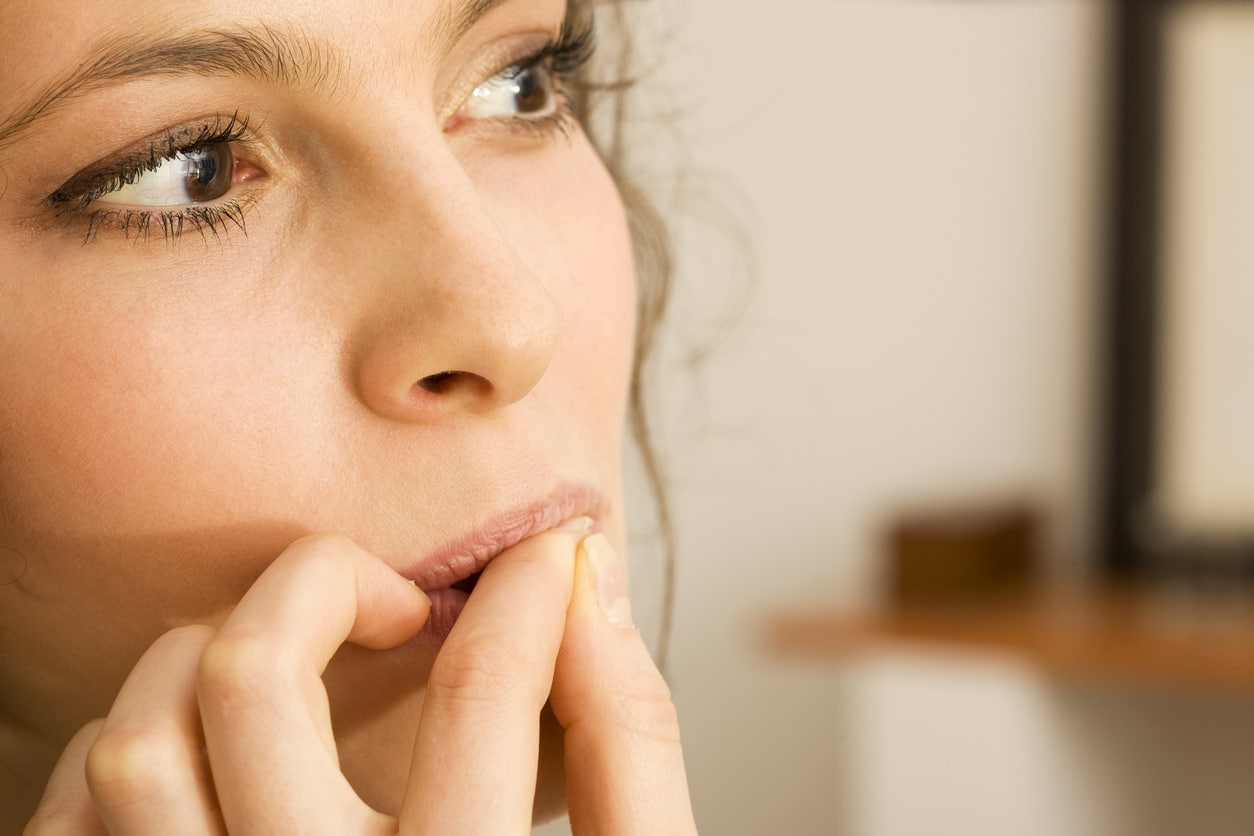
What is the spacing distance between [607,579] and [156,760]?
19cm

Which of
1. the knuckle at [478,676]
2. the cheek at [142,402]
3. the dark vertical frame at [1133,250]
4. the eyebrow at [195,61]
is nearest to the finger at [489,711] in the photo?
the knuckle at [478,676]

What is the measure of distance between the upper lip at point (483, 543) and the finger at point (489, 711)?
0.02 meters

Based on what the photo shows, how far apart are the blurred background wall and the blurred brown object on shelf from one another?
38mm

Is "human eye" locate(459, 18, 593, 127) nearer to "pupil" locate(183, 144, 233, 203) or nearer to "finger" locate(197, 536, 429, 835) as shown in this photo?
"pupil" locate(183, 144, 233, 203)

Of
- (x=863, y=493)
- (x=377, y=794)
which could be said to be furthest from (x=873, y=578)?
(x=377, y=794)

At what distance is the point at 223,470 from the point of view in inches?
19.6

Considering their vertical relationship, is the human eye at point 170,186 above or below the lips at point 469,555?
above

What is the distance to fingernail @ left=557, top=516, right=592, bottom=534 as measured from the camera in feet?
1.82

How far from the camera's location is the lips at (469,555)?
518mm

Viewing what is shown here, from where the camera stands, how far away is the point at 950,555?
6.31 ft

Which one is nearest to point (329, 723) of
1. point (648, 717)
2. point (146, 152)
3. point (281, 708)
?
point (281, 708)

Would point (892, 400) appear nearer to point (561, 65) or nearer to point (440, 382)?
point (561, 65)

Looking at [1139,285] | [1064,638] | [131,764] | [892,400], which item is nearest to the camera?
[131,764]

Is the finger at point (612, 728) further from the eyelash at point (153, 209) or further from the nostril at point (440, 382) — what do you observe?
the eyelash at point (153, 209)
